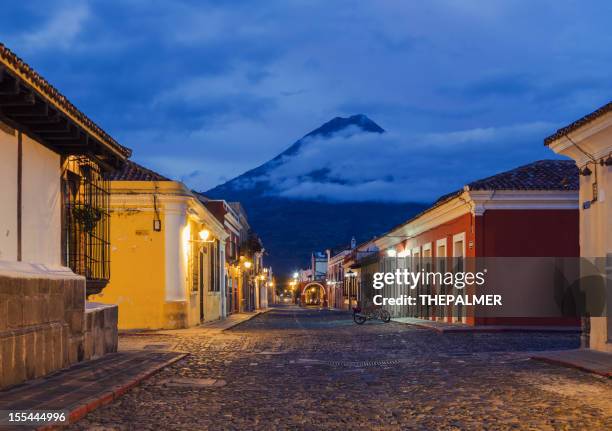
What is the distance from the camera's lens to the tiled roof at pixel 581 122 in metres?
12.5

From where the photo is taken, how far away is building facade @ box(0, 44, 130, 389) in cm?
869

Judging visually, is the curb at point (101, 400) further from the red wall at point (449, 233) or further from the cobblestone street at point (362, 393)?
the red wall at point (449, 233)

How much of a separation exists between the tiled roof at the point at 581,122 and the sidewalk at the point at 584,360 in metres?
3.90

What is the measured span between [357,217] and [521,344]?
168528 millimetres

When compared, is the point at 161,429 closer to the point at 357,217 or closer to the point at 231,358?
the point at 231,358

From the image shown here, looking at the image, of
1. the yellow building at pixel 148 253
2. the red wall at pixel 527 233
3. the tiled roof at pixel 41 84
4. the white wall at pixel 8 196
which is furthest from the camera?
the red wall at pixel 527 233

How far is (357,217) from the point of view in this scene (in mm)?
185250

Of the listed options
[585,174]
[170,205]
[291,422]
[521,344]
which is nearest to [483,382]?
[291,422]

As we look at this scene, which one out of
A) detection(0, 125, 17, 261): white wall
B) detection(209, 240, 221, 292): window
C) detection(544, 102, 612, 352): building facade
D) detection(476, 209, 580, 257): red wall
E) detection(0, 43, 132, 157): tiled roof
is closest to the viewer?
detection(0, 43, 132, 157): tiled roof

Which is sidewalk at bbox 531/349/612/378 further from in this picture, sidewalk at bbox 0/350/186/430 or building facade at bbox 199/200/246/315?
building facade at bbox 199/200/246/315

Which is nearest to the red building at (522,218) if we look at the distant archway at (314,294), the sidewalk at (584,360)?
the sidewalk at (584,360)

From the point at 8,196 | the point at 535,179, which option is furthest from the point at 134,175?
the point at 8,196

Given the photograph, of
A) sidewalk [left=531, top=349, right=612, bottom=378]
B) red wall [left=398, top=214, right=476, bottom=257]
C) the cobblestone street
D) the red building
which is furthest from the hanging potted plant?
red wall [left=398, top=214, right=476, bottom=257]

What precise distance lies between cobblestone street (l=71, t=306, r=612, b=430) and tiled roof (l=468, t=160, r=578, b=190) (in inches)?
367
